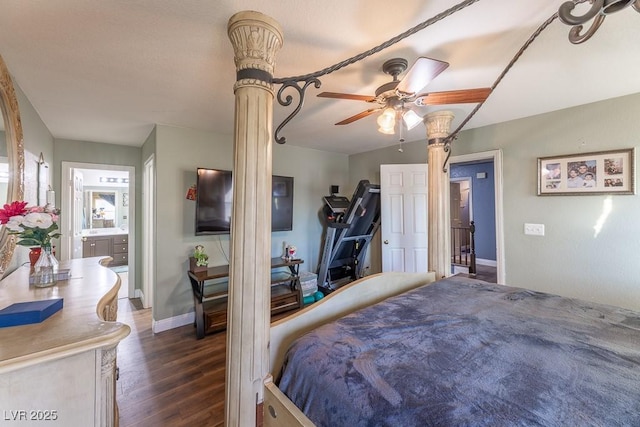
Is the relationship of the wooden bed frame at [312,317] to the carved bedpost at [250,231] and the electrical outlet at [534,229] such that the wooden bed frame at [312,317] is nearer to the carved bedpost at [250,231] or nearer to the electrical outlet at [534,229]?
the carved bedpost at [250,231]

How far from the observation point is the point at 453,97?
1724 mm

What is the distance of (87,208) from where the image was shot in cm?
593

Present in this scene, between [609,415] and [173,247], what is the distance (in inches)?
133

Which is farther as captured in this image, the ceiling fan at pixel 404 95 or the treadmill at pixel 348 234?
the treadmill at pixel 348 234

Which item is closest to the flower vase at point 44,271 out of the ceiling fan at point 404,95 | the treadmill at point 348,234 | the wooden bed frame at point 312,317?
the wooden bed frame at point 312,317

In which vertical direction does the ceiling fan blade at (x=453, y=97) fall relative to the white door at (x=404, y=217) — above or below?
above

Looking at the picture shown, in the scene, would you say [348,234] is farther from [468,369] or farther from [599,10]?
[599,10]

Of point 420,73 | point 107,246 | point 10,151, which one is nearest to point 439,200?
point 420,73

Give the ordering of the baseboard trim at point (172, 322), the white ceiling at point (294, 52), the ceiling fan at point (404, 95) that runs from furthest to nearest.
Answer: the baseboard trim at point (172, 322)
the ceiling fan at point (404, 95)
the white ceiling at point (294, 52)

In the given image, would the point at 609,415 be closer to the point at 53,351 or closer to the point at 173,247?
the point at 53,351

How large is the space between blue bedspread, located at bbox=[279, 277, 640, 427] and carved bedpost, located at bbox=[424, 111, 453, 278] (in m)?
0.78

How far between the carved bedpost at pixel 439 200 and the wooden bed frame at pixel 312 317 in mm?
187

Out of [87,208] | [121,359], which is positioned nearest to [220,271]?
[121,359]

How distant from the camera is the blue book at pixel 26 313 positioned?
93cm
